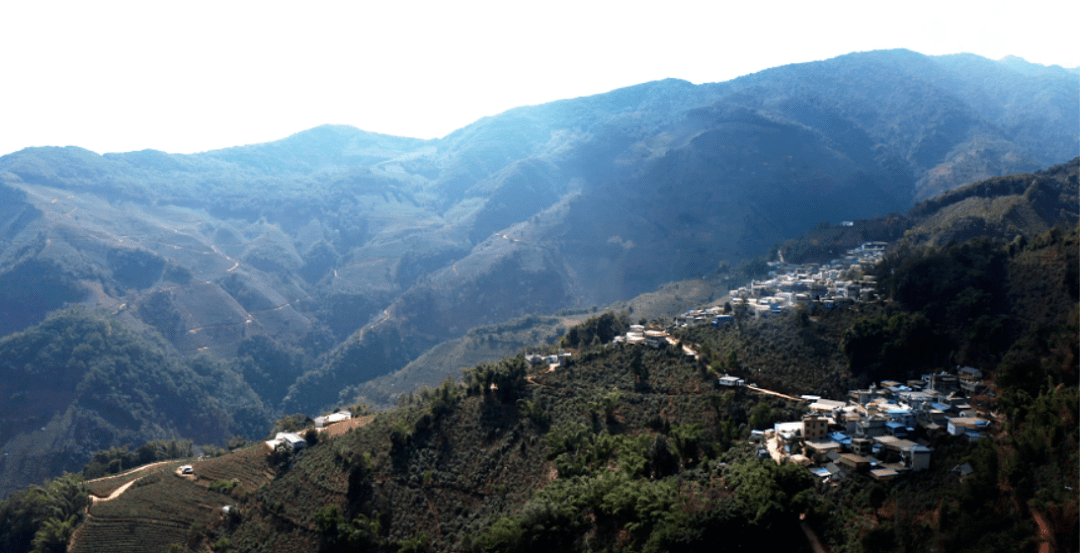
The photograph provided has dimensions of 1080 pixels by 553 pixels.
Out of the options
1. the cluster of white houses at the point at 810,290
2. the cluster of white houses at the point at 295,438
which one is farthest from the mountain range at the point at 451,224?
the cluster of white houses at the point at 295,438

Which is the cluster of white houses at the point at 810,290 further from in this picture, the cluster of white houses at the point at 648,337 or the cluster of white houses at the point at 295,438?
the cluster of white houses at the point at 295,438

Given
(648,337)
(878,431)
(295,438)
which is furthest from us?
(648,337)

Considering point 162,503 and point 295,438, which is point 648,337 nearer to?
point 295,438

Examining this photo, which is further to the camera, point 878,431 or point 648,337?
point 648,337

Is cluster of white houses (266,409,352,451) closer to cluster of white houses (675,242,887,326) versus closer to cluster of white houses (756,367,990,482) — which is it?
cluster of white houses (675,242,887,326)

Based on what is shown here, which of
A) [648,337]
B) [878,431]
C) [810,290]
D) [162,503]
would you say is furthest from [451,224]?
[878,431]

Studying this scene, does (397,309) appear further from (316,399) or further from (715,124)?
(715,124)

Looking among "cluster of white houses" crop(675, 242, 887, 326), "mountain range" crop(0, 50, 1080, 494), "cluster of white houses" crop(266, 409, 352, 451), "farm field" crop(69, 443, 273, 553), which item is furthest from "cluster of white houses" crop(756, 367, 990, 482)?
"mountain range" crop(0, 50, 1080, 494)
